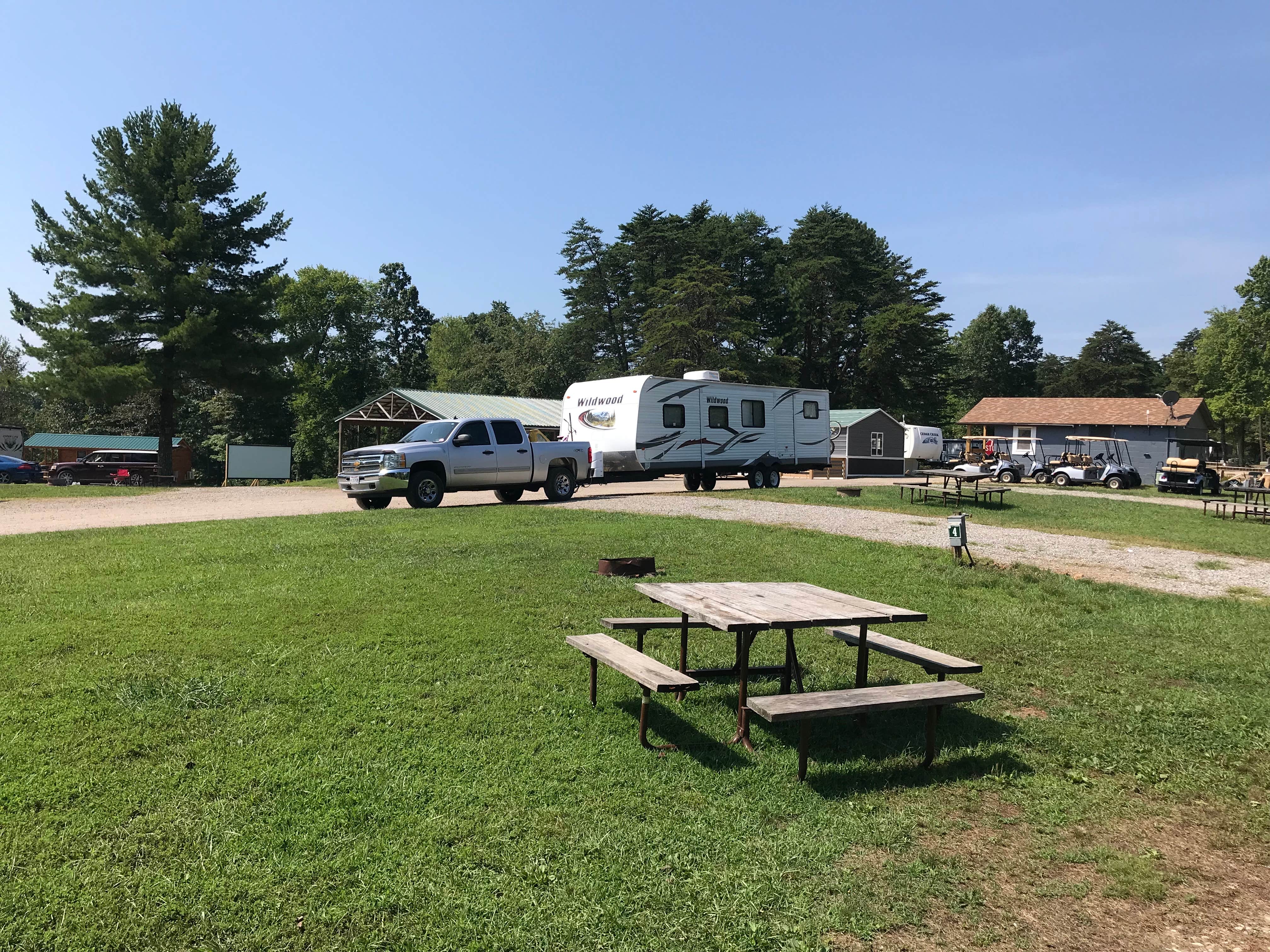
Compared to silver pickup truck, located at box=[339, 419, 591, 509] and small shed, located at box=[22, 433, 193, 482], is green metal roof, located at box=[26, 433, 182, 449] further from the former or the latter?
silver pickup truck, located at box=[339, 419, 591, 509]

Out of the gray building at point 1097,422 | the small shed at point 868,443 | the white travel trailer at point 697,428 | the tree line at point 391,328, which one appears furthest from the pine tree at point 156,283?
the gray building at point 1097,422

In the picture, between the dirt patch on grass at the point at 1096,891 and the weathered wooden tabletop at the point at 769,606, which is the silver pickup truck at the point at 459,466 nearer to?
the weathered wooden tabletop at the point at 769,606

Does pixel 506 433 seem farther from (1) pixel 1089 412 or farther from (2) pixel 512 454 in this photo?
(1) pixel 1089 412

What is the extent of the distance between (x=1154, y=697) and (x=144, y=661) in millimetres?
6708

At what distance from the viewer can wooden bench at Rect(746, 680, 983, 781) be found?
3.98 metres

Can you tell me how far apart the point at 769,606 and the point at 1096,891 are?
6.66 ft

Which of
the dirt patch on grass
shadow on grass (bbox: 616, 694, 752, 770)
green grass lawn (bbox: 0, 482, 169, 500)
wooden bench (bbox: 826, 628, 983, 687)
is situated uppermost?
green grass lawn (bbox: 0, 482, 169, 500)

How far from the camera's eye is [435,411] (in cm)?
3269

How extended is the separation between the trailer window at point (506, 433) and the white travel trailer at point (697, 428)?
443 cm

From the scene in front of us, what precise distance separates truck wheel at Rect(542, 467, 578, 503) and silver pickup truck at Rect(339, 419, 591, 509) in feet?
0.05

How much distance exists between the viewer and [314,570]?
8.80m

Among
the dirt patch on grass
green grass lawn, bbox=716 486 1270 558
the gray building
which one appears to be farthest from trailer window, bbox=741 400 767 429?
the gray building

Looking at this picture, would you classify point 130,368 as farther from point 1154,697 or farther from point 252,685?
point 1154,697

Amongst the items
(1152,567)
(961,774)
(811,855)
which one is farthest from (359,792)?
(1152,567)
